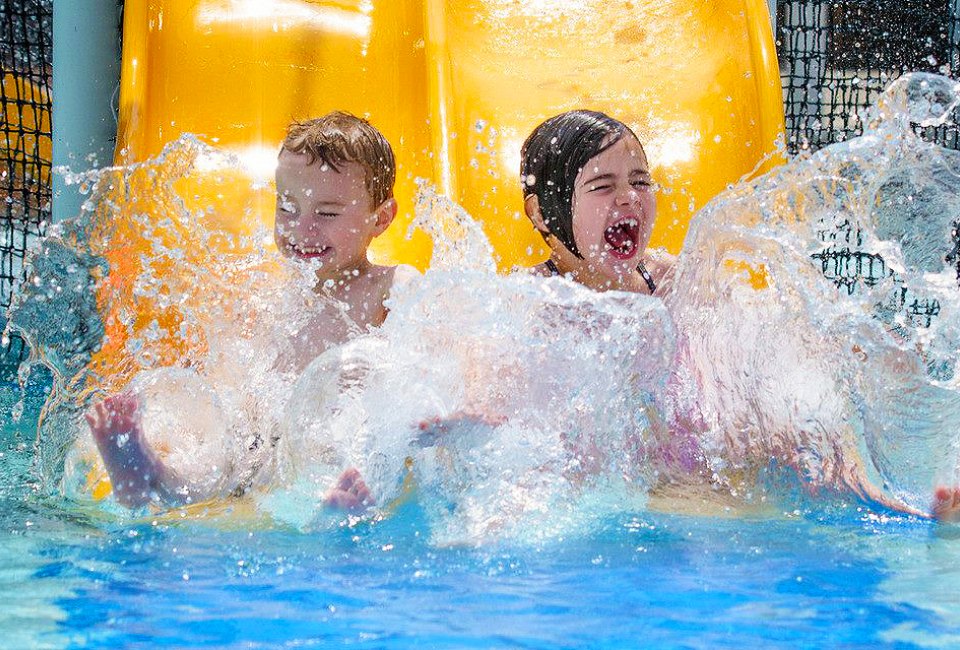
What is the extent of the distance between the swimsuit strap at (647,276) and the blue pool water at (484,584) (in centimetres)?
93

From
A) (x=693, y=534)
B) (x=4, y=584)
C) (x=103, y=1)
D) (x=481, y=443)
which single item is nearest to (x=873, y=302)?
(x=693, y=534)

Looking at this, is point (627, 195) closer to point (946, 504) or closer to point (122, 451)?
point (946, 504)

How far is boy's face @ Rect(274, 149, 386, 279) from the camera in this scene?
278cm

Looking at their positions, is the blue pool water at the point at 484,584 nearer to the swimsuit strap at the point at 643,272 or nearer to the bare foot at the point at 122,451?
the bare foot at the point at 122,451

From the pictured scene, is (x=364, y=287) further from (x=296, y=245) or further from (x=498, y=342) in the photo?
(x=498, y=342)

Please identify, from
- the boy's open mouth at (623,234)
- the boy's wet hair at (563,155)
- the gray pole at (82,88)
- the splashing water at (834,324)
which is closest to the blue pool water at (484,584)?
the splashing water at (834,324)

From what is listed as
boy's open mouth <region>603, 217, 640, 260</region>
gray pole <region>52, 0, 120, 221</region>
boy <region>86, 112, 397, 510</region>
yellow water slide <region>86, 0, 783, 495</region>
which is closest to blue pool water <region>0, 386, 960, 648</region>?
boy <region>86, 112, 397, 510</region>

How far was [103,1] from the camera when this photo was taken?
3484mm

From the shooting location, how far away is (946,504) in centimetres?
206

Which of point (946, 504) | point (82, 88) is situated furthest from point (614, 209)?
point (82, 88)

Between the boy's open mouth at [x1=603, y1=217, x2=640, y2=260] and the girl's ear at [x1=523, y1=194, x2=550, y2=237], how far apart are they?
0.23 m

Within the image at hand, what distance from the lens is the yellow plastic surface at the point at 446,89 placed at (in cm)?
322

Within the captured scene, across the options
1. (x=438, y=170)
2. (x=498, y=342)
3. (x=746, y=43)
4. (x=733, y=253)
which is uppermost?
(x=746, y=43)

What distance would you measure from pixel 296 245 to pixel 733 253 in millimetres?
1067
